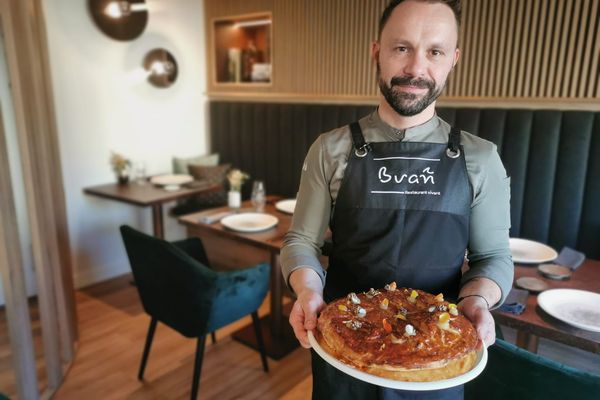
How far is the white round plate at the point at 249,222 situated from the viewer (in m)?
2.53

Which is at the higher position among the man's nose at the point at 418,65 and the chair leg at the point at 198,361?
the man's nose at the point at 418,65

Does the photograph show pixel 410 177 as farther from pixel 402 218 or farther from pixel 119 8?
pixel 119 8

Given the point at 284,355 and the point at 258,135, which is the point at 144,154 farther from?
the point at 284,355

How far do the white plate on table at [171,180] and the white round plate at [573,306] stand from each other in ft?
9.20

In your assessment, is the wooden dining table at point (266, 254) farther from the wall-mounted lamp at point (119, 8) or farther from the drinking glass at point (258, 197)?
the wall-mounted lamp at point (119, 8)

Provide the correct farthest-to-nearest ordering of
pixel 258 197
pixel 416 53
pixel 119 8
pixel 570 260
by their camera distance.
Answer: pixel 119 8 → pixel 258 197 → pixel 570 260 → pixel 416 53

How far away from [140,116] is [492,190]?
347cm

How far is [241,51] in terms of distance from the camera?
14.4 feet

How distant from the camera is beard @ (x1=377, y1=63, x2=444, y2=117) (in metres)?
1.14

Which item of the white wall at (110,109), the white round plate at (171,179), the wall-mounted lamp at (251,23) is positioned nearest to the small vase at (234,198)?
the white round plate at (171,179)

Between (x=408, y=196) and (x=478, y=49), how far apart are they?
2.23 metres

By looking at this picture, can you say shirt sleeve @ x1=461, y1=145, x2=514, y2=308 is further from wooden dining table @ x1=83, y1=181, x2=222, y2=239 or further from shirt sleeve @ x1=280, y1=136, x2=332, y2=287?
wooden dining table @ x1=83, y1=181, x2=222, y2=239

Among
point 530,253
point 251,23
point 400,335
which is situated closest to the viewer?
point 400,335

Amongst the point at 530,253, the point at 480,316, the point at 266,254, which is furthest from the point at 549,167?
the point at 480,316
